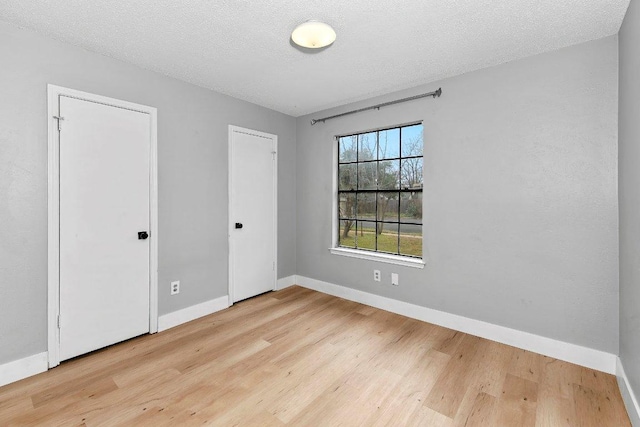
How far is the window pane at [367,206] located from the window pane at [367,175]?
0.11 metres

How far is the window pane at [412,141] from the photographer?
3.24 m

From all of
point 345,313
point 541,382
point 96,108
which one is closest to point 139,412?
point 345,313

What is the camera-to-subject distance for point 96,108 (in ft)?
8.04

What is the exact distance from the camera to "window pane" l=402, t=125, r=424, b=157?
324cm

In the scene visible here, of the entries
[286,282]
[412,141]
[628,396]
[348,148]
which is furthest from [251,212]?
[628,396]

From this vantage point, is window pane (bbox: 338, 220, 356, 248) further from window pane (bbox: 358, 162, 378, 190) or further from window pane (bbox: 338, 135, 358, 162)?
window pane (bbox: 338, 135, 358, 162)

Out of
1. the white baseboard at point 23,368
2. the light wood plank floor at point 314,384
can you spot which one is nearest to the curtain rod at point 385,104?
the light wood plank floor at point 314,384

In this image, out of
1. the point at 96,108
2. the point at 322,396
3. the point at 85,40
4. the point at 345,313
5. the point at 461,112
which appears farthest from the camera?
the point at 345,313

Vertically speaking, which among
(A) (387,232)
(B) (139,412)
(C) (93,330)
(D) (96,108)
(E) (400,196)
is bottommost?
(B) (139,412)

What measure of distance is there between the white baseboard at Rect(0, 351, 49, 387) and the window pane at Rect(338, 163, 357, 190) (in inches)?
131

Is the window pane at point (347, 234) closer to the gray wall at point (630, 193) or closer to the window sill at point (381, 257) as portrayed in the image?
the window sill at point (381, 257)

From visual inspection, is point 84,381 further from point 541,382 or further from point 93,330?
point 541,382

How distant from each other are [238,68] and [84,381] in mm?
2823

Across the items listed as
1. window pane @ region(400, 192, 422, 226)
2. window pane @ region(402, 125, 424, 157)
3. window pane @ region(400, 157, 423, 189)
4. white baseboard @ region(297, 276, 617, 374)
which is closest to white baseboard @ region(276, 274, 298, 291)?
white baseboard @ region(297, 276, 617, 374)
